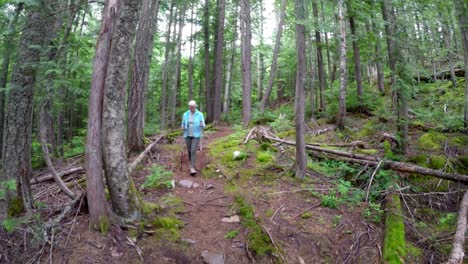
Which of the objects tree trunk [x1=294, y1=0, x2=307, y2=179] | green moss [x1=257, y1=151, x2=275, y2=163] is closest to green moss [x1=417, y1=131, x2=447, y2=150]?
tree trunk [x1=294, y1=0, x2=307, y2=179]

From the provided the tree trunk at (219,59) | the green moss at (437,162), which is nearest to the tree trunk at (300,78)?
the green moss at (437,162)

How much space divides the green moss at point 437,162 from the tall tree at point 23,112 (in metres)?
8.27

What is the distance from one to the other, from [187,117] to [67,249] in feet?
15.3

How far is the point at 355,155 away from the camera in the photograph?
744 cm

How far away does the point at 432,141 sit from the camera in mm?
8555

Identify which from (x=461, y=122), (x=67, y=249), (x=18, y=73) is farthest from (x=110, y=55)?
(x=461, y=122)

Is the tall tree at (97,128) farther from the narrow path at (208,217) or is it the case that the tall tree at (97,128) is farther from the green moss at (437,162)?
the green moss at (437,162)

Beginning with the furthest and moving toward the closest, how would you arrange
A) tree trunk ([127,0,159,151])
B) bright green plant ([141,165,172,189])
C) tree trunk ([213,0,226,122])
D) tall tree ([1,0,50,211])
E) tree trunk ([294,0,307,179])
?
tree trunk ([213,0,226,122]) → tree trunk ([127,0,159,151]) → bright green plant ([141,165,172,189]) → tree trunk ([294,0,307,179]) → tall tree ([1,0,50,211])

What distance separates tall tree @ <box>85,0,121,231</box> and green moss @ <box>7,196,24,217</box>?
1.28 meters

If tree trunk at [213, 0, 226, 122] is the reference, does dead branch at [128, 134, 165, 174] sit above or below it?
below

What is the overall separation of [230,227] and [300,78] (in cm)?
361

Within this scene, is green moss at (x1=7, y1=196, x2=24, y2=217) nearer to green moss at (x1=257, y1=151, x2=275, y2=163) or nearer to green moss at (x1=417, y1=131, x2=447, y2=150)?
green moss at (x1=257, y1=151, x2=275, y2=163)

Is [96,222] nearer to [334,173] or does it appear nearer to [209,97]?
[334,173]

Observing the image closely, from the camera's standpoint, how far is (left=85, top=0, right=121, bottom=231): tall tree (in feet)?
14.5
